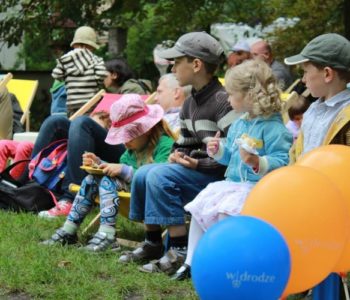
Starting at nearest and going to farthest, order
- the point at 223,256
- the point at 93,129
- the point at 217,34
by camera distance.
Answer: the point at 223,256 < the point at 93,129 < the point at 217,34

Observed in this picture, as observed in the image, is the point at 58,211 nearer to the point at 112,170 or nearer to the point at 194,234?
the point at 112,170

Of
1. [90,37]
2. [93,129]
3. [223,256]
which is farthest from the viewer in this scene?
[90,37]

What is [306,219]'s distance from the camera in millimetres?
3404

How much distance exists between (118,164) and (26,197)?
154 centimetres

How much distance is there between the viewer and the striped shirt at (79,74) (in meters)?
8.80

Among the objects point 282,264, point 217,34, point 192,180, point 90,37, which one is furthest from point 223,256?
point 217,34

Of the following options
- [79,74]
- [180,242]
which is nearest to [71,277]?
[180,242]

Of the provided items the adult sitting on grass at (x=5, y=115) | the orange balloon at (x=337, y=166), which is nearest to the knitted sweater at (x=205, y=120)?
the orange balloon at (x=337, y=166)

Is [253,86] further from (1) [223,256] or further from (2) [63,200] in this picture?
(2) [63,200]

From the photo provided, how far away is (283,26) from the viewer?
1344 centimetres

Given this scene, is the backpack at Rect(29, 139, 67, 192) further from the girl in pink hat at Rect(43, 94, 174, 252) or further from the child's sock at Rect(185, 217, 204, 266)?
the child's sock at Rect(185, 217, 204, 266)

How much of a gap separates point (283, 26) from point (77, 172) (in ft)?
24.5

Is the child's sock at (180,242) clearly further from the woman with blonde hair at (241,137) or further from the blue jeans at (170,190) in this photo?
the woman with blonde hair at (241,137)

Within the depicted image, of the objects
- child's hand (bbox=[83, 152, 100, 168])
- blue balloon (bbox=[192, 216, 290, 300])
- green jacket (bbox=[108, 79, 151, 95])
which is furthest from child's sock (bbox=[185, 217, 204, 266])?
green jacket (bbox=[108, 79, 151, 95])
